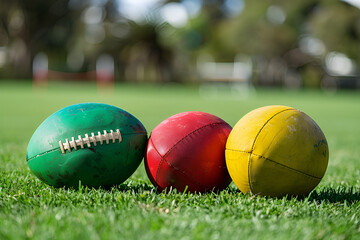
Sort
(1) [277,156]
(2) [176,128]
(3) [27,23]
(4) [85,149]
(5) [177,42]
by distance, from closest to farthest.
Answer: (1) [277,156]
(4) [85,149]
(2) [176,128]
(3) [27,23]
(5) [177,42]

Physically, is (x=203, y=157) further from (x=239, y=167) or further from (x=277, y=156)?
(x=277, y=156)

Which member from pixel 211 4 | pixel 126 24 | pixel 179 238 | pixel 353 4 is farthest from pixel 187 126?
pixel 211 4

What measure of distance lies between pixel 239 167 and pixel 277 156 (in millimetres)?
306

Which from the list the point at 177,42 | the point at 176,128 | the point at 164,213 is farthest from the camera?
the point at 177,42

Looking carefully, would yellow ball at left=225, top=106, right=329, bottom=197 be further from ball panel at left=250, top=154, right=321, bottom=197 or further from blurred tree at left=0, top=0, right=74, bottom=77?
blurred tree at left=0, top=0, right=74, bottom=77

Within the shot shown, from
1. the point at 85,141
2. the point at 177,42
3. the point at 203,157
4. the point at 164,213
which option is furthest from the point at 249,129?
the point at 177,42

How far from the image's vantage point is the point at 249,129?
353cm

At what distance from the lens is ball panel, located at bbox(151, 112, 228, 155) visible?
11.8 ft

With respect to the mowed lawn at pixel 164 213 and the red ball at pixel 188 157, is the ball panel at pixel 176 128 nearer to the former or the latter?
the red ball at pixel 188 157

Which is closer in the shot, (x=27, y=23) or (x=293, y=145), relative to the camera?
(x=293, y=145)

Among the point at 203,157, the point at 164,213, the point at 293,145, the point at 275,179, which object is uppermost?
the point at 293,145

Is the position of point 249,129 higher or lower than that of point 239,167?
higher

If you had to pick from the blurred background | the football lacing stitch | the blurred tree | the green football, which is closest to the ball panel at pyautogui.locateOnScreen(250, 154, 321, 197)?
the green football

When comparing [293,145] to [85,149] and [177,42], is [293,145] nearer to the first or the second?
[85,149]
